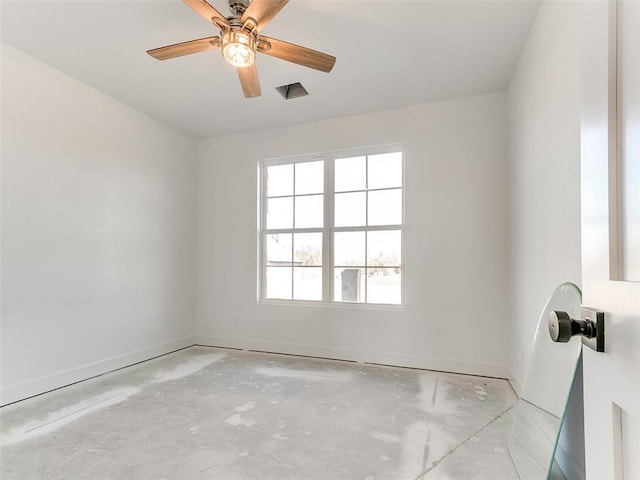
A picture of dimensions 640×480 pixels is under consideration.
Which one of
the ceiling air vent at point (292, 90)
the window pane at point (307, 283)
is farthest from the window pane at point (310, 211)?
the ceiling air vent at point (292, 90)

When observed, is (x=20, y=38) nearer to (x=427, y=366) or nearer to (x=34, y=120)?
(x=34, y=120)

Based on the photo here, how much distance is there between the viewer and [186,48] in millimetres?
2213

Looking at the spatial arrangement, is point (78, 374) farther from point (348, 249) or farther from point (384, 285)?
point (384, 285)

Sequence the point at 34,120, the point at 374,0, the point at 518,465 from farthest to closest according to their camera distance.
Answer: the point at 34,120
the point at 374,0
the point at 518,465

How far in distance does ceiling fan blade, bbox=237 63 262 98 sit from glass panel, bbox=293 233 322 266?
201 centimetres

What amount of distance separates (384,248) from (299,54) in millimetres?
2313

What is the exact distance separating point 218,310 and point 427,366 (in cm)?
273

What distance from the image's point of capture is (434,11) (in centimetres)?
238

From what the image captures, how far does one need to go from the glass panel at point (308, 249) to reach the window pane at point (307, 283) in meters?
0.09

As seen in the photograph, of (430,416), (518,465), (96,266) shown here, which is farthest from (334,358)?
(96,266)

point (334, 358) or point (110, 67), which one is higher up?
point (110, 67)

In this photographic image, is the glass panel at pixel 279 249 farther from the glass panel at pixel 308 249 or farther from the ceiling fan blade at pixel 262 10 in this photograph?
the ceiling fan blade at pixel 262 10

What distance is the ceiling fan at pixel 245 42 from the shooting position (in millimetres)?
1892

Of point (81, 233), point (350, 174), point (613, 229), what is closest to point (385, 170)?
point (350, 174)
